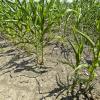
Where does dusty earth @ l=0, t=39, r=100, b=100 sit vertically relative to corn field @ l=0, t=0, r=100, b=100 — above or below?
below

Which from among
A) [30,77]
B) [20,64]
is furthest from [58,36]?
[30,77]

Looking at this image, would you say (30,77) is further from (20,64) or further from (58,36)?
(58,36)

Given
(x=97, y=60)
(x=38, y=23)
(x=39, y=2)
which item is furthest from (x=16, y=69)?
(x=97, y=60)

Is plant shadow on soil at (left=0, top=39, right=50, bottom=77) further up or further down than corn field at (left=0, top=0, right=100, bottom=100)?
further down

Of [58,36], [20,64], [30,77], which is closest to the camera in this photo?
[30,77]

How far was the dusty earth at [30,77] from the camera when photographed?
1690 mm

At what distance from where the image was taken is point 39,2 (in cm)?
202

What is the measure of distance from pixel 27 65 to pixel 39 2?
1.66ft

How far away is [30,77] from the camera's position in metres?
1.91

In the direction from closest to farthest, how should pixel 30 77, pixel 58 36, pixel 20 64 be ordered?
pixel 30 77, pixel 20 64, pixel 58 36

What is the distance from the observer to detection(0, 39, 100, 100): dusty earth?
5.54 ft

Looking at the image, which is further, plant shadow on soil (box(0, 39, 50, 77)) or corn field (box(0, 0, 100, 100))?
plant shadow on soil (box(0, 39, 50, 77))

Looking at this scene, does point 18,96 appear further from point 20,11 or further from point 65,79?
point 20,11

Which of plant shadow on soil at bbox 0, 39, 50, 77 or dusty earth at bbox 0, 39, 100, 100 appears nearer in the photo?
dusty earth at bbox 0, 39, 100, 100
